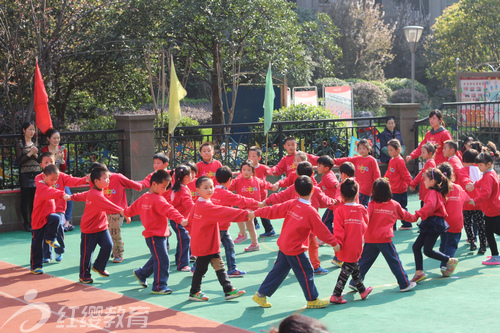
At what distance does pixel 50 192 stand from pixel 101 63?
9.26 meters

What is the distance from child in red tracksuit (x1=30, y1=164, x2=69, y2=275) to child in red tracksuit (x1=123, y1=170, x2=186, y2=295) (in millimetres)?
1437

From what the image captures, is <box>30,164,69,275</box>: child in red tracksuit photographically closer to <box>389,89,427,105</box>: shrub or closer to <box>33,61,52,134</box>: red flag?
<box>33,61,52,134</box>: red flag

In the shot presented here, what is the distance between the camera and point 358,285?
6664 millimetres

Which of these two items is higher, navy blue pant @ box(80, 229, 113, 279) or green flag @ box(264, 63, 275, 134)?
green flag @ box(264, 63, 275, 134)

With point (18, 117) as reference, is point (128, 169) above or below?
below

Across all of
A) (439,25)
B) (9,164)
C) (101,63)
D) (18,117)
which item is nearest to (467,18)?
(439,25)

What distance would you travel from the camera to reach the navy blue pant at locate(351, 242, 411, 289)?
6.84 meters

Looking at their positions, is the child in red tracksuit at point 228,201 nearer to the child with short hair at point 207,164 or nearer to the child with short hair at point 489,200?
the child with short hair at point 207,164

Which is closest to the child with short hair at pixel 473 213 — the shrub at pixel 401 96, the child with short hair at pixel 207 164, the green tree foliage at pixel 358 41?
the child with short hair at pixel 207 164

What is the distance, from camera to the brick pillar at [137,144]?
12.1 m

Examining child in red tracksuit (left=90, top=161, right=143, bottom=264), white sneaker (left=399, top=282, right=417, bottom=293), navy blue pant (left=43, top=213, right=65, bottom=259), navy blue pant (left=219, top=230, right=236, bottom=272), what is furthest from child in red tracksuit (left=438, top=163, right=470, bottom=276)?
navy blue pant (left=43, top=213, right=65, bottom=259)

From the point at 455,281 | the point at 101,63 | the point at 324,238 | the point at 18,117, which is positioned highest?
the point at 101,63

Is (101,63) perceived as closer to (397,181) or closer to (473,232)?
(397,181)

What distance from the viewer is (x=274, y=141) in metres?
13.9
